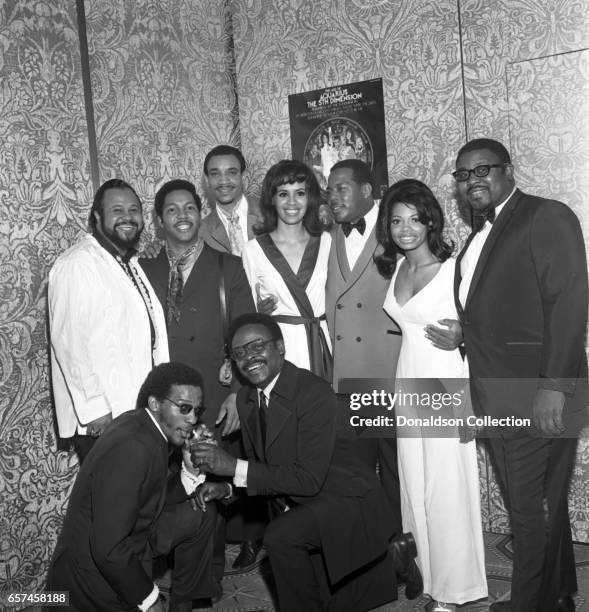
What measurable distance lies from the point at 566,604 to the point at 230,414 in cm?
159

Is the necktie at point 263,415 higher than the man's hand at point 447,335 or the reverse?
→ the reverse

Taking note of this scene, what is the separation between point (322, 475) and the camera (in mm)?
2857

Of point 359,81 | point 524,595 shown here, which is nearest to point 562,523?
point 524,595

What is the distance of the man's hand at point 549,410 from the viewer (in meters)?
2.67

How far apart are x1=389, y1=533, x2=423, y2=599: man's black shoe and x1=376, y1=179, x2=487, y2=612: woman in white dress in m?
0.04

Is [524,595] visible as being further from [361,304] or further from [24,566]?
[24,566]

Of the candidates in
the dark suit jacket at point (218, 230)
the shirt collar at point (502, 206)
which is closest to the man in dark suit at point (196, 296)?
the dark suit jacket at point (218, 230)

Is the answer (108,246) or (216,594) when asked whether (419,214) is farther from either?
(216,594)

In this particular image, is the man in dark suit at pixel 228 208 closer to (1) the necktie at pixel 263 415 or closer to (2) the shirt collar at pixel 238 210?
(2) the shirt collar at pixel 238 210

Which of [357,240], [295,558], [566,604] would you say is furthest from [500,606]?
[357,240]

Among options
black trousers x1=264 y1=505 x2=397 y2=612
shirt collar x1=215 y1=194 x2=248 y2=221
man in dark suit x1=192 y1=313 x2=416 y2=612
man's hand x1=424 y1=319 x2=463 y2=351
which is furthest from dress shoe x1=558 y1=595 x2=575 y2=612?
shirt collar x1=215 y1=194 x2=248 y2=221

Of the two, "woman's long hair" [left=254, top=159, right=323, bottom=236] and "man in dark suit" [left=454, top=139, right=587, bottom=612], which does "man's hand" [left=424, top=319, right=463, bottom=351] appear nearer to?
"man in dark suit" [left=454, top=139, right=587, bottom=612]

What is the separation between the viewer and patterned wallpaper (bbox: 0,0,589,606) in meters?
3.56

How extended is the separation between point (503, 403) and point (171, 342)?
1492 millimetres
